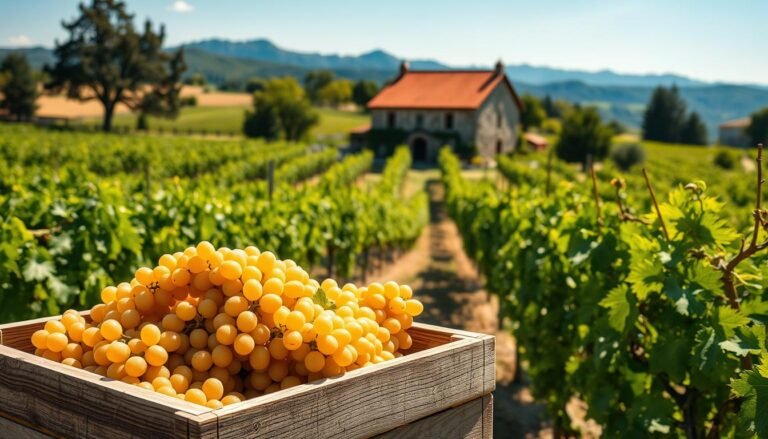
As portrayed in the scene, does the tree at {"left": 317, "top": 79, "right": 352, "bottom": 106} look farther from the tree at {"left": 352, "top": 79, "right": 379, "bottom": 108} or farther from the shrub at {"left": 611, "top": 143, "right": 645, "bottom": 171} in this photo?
the shrub at {"left": 611, "top": 143, "right": 645, "bottom": 171}

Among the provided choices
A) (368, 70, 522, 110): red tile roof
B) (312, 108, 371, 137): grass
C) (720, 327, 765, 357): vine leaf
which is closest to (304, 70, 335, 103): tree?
(312, 108, 371, 137): grass

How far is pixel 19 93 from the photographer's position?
76.1m

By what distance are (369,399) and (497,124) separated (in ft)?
170

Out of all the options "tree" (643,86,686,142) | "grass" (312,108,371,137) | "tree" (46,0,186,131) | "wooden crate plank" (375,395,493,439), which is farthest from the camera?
"tree" (643,86,686,142)

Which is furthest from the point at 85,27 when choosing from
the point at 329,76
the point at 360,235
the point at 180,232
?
the point at 329,76

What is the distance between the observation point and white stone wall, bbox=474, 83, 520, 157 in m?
50.7

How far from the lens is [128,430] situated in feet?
5.38

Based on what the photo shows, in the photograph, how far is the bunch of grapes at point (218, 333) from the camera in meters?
1.87

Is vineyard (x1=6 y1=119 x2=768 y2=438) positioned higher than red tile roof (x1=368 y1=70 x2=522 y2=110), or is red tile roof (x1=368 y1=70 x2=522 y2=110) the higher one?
red tile roof (x1=368 y1=70 x2=522 y2=110)

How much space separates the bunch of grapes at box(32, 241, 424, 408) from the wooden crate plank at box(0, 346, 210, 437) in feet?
0.35

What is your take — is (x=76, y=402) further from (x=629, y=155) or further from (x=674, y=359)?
(x=629, y=155)

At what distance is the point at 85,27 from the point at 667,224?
223ft

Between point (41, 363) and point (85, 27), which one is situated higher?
point (85, 27)

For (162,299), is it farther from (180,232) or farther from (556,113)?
(556,113)
